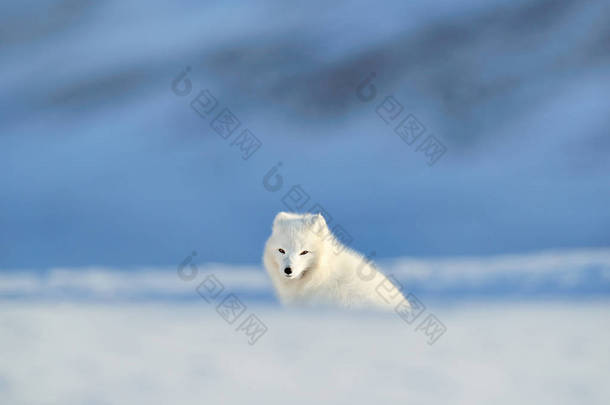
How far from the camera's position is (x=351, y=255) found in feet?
18.9

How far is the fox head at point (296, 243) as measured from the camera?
5.53 m

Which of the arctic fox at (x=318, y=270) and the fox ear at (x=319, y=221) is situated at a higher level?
the fox ear at (x=319, y=221)

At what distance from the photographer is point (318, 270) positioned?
5.62m

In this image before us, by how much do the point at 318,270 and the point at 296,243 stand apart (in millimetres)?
288

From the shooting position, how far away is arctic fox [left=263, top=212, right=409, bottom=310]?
17.3 ft

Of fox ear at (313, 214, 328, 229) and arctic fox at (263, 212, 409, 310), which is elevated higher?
fox ear at (313, 214, 328, 229)

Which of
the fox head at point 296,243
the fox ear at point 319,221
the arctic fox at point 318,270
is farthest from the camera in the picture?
the fox ear at point 319,221

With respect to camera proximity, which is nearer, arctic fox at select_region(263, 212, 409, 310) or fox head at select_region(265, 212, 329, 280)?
arctic fox at select_region(263, 212, 409, 310)

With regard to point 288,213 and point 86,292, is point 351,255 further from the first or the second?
point 86,292

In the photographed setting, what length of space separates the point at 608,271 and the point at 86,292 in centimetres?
295

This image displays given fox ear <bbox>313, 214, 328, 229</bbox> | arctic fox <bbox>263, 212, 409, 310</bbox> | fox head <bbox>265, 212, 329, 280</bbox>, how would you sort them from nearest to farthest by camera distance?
arctic fox <bbox>263, 212, 409, 310</bbox>
fox head <bbox>265, 212, 329, 280</bbox>
fox ear <bbox>313, 214, 328, 229</bbox>

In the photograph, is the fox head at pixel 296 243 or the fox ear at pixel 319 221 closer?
the fox head at pixel 296 243

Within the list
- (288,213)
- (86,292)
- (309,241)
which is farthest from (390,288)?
(86,292)

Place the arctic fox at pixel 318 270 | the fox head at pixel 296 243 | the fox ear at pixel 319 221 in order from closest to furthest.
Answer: the arctic fox at pixel 318 270 → the fox head at pixel 296 243 → the fox ear at pixel 319 221
